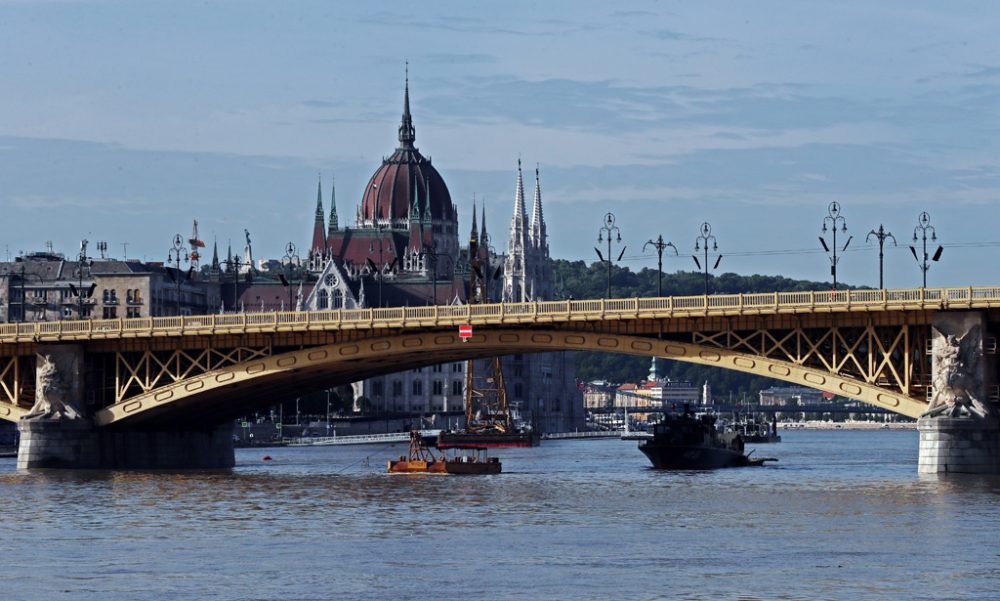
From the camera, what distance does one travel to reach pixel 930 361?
10800 cm

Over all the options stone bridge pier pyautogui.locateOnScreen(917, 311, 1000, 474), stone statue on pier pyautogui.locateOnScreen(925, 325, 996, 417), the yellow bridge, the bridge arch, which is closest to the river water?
stone bridge pier pyautogui.locateOnScreen(917, 311, 1000, 474)

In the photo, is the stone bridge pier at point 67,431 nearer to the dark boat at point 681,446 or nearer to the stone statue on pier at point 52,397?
the stone statue on pier at point 52,397

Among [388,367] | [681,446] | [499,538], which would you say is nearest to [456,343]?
[388,367]

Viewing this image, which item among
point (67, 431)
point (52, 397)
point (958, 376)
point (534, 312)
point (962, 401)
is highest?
point (534, 312)

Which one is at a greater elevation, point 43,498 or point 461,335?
point 461,335

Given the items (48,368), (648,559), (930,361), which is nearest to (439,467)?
(48,368)

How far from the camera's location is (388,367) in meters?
133

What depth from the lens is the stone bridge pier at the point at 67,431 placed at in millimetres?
127125

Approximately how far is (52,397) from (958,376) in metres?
56.0

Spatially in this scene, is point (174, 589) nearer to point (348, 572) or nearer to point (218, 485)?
point (348, 572)

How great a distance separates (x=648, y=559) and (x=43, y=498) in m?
43.1

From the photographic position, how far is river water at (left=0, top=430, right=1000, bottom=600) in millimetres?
63656

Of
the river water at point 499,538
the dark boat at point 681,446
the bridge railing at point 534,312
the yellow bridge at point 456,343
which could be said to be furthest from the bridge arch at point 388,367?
the dark boat at point 681,446

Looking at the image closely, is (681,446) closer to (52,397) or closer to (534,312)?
(534,312)
